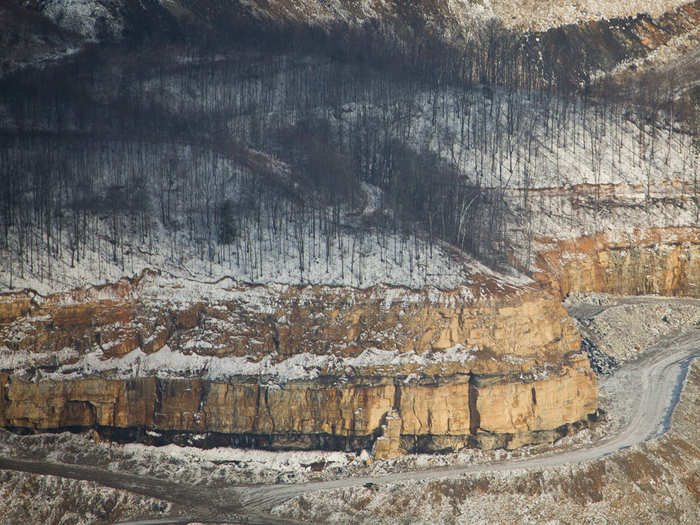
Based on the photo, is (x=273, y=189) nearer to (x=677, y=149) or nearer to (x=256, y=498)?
(x=256, y=498)

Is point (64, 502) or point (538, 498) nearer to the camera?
point (64, 502)

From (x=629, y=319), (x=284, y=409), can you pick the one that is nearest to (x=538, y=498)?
(x=284, y=409)

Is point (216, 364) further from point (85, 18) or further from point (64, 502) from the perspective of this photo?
point (85, 18)

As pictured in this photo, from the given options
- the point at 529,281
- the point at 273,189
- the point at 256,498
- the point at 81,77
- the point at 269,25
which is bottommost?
the point at 256,498

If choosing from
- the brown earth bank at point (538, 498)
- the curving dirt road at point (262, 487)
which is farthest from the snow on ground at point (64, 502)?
the brown earth bank at point (538, 498)

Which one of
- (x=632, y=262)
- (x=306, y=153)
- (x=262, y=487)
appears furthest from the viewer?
(x=306, y=153)

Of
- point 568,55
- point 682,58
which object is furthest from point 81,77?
point 682,58

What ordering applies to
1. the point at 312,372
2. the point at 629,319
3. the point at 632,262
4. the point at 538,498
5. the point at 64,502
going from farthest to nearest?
1. the point at 632,262
2. the point at 629,319
3. the point at 312,372
4. the point at 538,498
5. the point at 64,502

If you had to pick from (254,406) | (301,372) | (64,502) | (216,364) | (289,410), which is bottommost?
(64,502)
